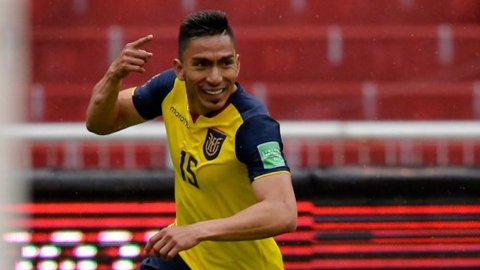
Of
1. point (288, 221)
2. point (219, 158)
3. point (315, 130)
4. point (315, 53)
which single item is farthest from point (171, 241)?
point (315, 53)

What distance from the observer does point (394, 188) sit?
4000 millimetres

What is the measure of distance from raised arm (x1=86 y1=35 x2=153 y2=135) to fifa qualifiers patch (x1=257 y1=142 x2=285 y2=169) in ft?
1.25

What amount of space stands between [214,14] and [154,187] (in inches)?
55.5

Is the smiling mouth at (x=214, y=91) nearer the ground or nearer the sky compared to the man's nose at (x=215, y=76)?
nearer the ground

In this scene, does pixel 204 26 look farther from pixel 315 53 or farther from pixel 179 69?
pixel 315 53

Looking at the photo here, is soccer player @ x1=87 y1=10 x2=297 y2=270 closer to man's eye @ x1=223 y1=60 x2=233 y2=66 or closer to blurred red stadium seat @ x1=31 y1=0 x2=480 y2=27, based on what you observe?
man's eye @ x1=223 y1=60 x2=233 y2=66

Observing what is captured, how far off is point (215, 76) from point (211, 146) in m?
0.27

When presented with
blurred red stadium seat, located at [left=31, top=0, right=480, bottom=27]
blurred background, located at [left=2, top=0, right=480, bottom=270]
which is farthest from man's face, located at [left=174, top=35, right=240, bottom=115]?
blurred red stadium seat, located at [left=31, top=0, right=480, bottom=27]

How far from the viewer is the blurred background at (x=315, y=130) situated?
3998 mm

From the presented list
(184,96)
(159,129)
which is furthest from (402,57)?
(184,96)

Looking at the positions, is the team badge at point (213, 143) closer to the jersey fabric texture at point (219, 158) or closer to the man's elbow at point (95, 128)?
the jersey fabric texture at point (219, 158)

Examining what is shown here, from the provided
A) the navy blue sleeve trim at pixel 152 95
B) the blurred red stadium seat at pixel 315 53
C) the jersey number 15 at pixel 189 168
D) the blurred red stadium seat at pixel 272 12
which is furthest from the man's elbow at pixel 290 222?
the blurred red stadium seat at pixel 272 12

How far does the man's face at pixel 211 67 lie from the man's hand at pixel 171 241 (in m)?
0.41

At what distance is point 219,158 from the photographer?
281cm
